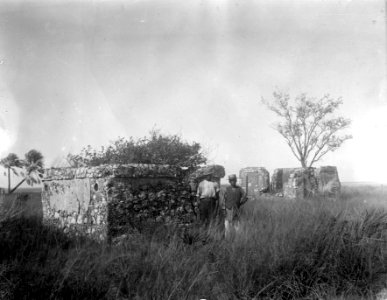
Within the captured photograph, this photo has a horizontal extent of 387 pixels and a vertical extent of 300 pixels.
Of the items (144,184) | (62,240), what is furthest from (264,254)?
(62,240)

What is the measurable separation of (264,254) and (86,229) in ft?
10.4

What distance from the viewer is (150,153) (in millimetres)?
13219

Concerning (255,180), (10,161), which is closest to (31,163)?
(10,161)

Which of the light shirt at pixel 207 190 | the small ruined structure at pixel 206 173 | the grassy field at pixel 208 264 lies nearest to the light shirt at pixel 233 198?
the light shirt at pixel 207 190

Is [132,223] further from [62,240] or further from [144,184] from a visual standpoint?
[62,240]

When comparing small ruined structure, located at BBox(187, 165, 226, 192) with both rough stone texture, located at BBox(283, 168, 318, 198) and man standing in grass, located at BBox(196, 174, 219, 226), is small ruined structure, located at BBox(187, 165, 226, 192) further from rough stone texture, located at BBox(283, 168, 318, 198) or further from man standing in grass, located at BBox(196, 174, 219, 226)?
rough stone texture, located at BBox(283, 168, 318, 198)

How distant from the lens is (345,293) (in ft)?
16.9

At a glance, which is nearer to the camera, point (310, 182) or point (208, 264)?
point (208, 264)

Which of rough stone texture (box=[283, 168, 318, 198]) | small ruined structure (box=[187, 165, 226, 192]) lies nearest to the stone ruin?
small ruined structure (box=[187, 165, 226, 192])

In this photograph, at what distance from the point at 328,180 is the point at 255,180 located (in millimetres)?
3018

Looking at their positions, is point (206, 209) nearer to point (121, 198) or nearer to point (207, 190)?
point (207, 190)

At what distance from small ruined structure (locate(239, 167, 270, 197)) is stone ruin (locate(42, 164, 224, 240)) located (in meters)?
10.9

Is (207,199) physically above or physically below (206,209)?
above

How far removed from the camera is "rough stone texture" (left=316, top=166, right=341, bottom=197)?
16628mm
